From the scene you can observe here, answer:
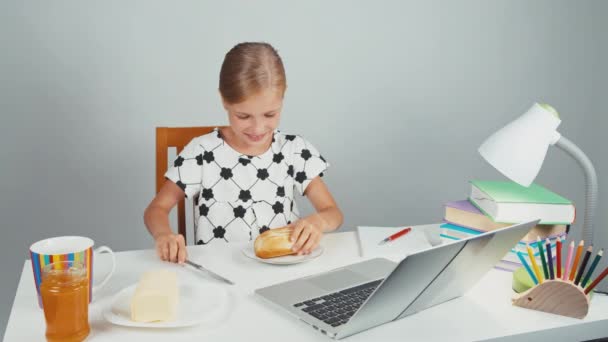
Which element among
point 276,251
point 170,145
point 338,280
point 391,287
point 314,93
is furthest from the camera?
point 314,93

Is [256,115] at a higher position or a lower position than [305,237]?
higher

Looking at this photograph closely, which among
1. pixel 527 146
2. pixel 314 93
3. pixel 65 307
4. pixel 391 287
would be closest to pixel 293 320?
pixel 391 287

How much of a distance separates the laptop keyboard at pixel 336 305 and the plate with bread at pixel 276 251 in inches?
6.9

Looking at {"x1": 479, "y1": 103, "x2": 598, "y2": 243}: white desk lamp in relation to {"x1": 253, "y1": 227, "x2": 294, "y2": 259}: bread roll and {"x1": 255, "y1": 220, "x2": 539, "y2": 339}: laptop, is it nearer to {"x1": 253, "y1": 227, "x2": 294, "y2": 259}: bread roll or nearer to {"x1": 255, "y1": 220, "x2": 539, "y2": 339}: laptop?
{"x1": 255, "y1": 220, "x2": 539, "y2": 339}: laptop

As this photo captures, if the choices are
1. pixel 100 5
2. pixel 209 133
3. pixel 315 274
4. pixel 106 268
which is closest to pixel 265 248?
pixel 315 274

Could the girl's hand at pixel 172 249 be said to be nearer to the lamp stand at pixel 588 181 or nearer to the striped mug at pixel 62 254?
the striped mug at pixel 62 254

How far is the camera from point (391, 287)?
0.79 m

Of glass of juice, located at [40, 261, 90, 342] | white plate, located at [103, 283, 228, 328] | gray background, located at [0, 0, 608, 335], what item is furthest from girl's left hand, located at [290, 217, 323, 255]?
gray background, located at [0, 0, 608, 335]

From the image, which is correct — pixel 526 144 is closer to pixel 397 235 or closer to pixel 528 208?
pixel 528 208

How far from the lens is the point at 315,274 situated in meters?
1.08

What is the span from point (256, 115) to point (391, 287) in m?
0.71

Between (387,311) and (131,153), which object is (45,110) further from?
(387,311)

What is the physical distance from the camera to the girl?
4.60 feet

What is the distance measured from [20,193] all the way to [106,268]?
100cm
